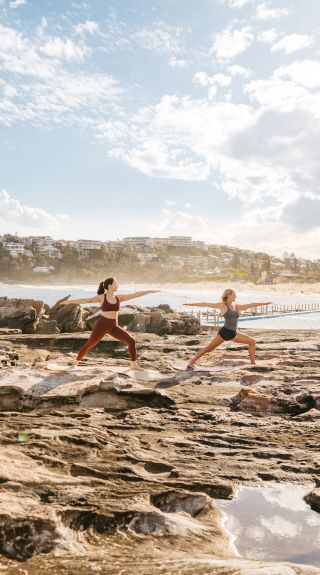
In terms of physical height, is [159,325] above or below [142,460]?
below

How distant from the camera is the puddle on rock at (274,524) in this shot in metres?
3.27

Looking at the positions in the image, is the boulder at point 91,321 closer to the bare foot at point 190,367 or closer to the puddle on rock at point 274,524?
the bare foot at point 190,367

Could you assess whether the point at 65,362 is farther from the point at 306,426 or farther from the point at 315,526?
the point at 315,526

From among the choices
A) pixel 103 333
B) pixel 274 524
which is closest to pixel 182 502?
pixel 274 524

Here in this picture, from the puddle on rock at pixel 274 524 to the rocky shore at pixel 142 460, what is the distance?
108 mm

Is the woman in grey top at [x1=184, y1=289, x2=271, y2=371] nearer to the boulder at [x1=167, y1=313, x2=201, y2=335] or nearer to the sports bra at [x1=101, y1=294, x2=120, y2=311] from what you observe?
the sports bra at [x1=101, y1=294, x2=120, y2=311]

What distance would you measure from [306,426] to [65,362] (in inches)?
199

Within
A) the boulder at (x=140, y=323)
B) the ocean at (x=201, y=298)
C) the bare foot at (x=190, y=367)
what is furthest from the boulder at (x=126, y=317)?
the ocean at (x=201, y=298)

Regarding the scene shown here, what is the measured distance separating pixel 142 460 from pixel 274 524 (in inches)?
56.9

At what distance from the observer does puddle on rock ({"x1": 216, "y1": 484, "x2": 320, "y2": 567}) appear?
3271 mm

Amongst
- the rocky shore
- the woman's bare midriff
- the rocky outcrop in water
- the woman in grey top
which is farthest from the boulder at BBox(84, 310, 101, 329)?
the woman's bare midriff

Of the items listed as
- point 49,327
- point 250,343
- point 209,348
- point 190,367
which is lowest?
point 49,327

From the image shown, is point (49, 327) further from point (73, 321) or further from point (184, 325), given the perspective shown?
point (184, 325)

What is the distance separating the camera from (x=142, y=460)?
15.0 feet
